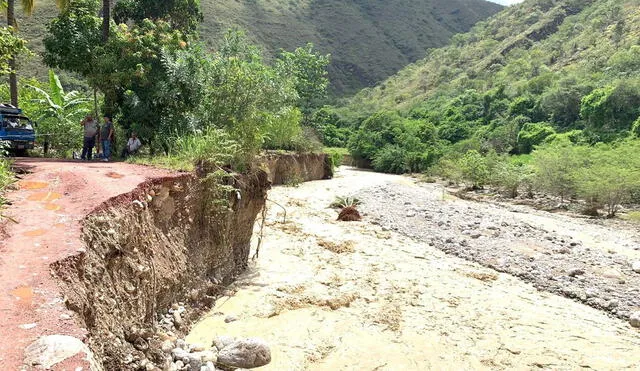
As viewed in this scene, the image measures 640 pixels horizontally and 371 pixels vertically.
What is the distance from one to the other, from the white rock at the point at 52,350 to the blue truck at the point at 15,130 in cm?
1182

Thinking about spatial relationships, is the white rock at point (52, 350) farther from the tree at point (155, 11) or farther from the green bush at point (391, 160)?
the green bush at point (391, 160)

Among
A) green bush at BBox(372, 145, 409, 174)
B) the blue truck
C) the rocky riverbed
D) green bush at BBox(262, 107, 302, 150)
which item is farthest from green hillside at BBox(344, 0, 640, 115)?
the blue truck

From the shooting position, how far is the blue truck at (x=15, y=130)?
43.0ft

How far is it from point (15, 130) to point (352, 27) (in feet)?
416

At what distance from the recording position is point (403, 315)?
9625 millimetres

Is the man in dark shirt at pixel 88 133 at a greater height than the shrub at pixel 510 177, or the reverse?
the man in dark shirt at pixel 88 133

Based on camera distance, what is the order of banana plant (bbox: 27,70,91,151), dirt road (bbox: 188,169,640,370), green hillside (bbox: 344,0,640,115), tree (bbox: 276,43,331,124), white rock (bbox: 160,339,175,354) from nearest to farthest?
white rock (bbox: 160,339,175,354), dirt road (bbox: 188,169,640,370), banana plant (bbox: 27,70,91,151), tree (bbox: 276,43,331,124), green hillside (bbox: 344,0,640,115)

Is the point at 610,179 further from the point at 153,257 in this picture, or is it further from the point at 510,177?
the point at 153,257

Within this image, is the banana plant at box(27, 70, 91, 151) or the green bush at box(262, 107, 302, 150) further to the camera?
the green bush at box(262, 107, 302, 150)

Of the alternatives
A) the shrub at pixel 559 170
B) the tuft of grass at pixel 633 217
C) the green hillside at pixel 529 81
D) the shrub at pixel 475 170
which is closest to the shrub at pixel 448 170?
the shrub at pixel 475 170

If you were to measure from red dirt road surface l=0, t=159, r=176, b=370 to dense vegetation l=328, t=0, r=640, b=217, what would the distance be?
2802 cm

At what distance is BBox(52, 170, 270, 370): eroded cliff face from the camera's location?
5.24 m

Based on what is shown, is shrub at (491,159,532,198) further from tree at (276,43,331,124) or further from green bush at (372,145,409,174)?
tree at (276,43,331,124)

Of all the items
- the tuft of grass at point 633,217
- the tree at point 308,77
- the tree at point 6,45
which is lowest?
the tuft of grass at point 633,217
